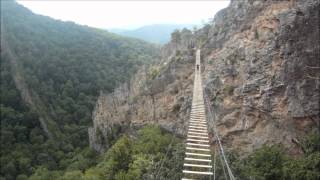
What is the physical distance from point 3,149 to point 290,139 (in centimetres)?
6974

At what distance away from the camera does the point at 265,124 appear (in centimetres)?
3186

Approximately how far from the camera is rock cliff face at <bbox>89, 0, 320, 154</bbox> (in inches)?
1200

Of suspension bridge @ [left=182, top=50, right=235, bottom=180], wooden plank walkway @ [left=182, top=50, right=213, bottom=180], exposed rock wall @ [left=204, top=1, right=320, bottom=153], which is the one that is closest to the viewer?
suspension bridge @ [left=182, top=50, right=235, bottom=180]

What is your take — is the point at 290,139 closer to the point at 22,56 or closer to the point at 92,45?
the point at 22,56

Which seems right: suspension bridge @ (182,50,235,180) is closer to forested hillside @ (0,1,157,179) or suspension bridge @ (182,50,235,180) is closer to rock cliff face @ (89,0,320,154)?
rock cliff face @ (89,0,320,154)

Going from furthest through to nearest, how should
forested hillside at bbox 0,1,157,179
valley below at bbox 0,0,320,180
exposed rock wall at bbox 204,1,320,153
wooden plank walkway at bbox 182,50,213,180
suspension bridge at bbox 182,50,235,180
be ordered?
forested hillside at bbox 0,1,157,179 → exposed rock wall at bbox 204,1,320,153 → valley below at bbox 0,0,320,180 → wooden plank walkway at bbox 182,50,213,180 → suspension bridge at bbox 182,50,235,180

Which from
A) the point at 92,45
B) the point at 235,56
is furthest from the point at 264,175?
the point at 92,45

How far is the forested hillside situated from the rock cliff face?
25074 millimetres

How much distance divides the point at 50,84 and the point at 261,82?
90.9 m

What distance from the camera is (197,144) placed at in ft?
71.8

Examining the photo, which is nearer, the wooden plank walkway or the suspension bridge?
the suspension bridge

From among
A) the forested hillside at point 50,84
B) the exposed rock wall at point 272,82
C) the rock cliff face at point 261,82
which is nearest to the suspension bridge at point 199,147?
the rock cliff face at point 261,82

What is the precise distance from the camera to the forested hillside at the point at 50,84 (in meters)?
86.2

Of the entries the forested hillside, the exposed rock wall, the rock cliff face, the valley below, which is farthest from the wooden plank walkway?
the forested hillside
